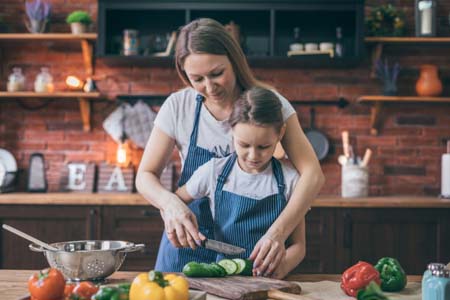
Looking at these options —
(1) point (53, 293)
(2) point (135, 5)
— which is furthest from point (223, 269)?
(2) point (135, 5)

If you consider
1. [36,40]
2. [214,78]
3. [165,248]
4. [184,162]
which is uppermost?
[36,40]

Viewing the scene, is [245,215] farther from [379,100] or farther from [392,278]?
[379,100]

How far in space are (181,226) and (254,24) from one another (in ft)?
9.38

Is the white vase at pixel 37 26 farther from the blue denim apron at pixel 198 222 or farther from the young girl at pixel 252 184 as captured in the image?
the young girl at pixel 252 184

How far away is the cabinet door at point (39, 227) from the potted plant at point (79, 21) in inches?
46.7

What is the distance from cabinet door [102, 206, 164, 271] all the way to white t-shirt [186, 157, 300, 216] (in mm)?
1821

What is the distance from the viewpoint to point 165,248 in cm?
249

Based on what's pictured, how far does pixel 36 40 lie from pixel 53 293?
335 centimetres

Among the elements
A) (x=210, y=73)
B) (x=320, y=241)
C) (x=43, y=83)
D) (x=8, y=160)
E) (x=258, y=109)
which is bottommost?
(x=320, y=241)

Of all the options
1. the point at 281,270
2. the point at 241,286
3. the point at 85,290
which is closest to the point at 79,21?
the point at 281,270

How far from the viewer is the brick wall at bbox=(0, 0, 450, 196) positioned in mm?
4836

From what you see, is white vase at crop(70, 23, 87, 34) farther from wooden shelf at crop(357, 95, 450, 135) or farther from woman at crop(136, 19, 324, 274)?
woman at crop(136, 19, 324, 274)

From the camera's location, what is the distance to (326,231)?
425cm

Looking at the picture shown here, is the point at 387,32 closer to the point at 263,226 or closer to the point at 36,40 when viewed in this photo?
Result: the point at 36,40
